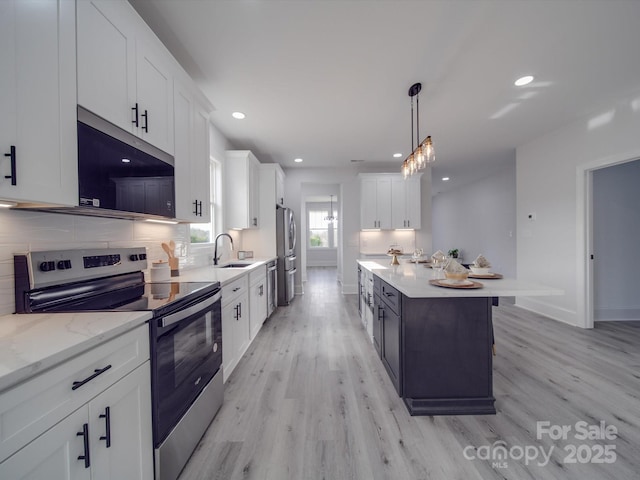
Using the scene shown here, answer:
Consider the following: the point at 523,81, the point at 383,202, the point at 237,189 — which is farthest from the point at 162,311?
the point at 383,202

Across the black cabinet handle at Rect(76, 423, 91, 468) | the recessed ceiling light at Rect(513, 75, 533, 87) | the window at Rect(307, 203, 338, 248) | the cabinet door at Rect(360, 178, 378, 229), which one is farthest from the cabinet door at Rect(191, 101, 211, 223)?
the window at Rect(307, 203, 338, 248)

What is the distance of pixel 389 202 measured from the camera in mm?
5402

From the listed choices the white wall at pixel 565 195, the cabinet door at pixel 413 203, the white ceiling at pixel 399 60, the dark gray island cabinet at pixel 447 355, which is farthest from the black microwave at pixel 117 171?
the white wall at pixel 565 195

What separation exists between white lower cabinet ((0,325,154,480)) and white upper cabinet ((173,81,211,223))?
1.28m

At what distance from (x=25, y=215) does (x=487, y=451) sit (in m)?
2.76

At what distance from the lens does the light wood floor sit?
1.42 metres

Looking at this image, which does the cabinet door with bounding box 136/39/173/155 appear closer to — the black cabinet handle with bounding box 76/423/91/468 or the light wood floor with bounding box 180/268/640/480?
the black cabinet handle with bounding box 76/423/91/468

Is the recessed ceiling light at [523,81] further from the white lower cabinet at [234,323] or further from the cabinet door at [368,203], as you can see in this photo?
the white lower cabinet at [234,323]

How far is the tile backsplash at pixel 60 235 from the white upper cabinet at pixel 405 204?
14.1 feet

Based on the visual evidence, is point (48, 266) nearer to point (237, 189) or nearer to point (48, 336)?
point (48, 336)

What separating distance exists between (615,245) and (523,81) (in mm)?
3039

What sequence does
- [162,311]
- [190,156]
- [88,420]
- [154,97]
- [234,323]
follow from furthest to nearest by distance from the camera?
[234,323], [190,156], [154,97], [162,311], [88,420]

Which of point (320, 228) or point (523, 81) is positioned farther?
point (320, 228)

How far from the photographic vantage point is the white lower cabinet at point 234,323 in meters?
2.18
